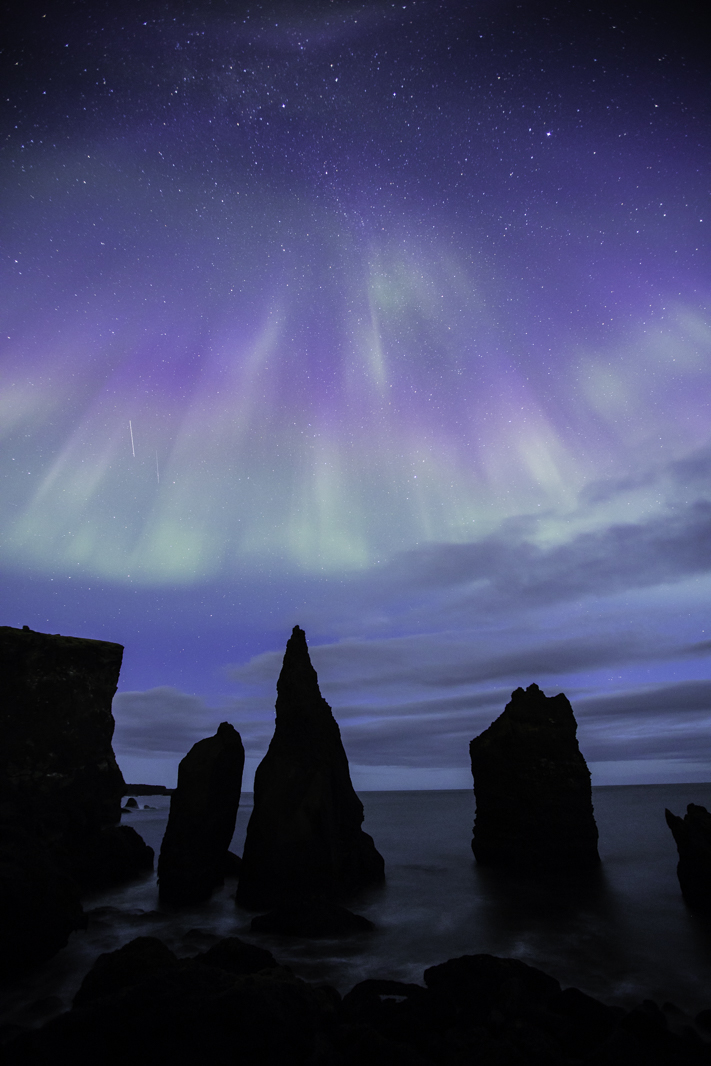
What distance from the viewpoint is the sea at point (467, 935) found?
64.9 ft

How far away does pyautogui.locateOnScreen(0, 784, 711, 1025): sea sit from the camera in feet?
64.9

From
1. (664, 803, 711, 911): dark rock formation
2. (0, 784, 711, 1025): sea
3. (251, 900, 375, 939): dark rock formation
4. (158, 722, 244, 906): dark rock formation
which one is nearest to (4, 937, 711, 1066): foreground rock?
(0, 784, 711, 1025): sea

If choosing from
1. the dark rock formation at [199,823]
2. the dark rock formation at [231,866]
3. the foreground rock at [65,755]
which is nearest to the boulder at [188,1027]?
the dark rock formation at [199,823]

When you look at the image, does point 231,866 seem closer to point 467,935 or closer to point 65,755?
point 65,755

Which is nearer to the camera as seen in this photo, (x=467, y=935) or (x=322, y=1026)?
(x=322, y=1026)

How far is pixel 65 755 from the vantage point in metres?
40.7

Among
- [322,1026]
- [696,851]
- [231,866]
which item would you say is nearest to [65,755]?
[231,866]

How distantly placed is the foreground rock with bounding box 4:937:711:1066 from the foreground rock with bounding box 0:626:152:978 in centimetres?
2530

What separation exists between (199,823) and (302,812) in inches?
224

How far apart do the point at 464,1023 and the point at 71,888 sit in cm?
1556

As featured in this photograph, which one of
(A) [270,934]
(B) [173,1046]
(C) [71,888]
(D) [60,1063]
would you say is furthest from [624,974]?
(C) [71,888]

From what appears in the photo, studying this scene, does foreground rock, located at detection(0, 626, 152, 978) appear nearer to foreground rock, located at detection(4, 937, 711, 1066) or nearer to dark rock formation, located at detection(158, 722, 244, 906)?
dark rock formation, located at detection(158, 722, 244, 906)

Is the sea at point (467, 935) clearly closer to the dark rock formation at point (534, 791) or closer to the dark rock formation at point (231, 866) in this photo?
the dark rock formation at point (534, 791)

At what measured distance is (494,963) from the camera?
18.5 meters
